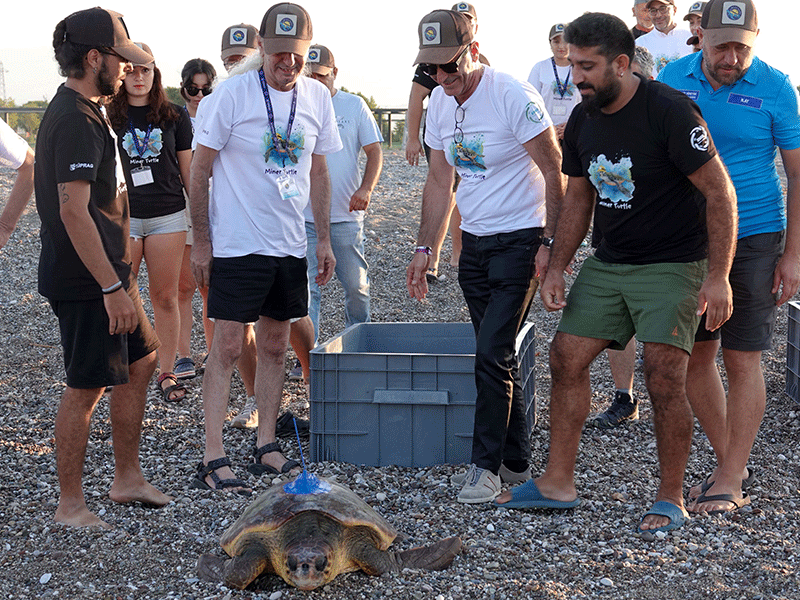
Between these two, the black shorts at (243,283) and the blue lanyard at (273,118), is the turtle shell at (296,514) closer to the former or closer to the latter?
the black shorts at (243,283)

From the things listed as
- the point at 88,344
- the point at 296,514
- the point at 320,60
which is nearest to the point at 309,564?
the point at 296,514

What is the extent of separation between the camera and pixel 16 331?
6.88m

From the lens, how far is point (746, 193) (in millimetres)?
3396

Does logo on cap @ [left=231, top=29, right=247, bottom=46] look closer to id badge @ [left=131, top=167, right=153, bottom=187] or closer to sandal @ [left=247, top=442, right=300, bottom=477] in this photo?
id badge @ [left=131, top=167, right=153, bottom=187]

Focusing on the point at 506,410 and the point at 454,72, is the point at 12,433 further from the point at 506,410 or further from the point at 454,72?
the point at 454,72

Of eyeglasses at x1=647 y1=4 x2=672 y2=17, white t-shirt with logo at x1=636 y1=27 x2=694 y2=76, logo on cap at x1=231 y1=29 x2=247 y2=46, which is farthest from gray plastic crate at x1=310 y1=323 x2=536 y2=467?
eyeglasses at x1=647 y1=4 x2=672 y2=17

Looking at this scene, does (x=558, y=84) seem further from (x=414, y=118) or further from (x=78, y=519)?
(x=78, y=519)

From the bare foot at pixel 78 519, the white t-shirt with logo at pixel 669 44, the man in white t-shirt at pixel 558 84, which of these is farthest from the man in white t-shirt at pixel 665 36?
the bare foot at pixel 78 519

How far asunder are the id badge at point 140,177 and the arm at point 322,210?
1.12m

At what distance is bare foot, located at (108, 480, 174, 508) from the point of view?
3.49 m

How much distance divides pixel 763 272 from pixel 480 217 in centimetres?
119

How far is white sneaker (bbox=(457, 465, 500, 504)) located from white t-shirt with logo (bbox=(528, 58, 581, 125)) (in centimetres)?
334

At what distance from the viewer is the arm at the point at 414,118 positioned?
19.7 ft

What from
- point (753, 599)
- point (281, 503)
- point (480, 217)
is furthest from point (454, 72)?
point (753, 599)
